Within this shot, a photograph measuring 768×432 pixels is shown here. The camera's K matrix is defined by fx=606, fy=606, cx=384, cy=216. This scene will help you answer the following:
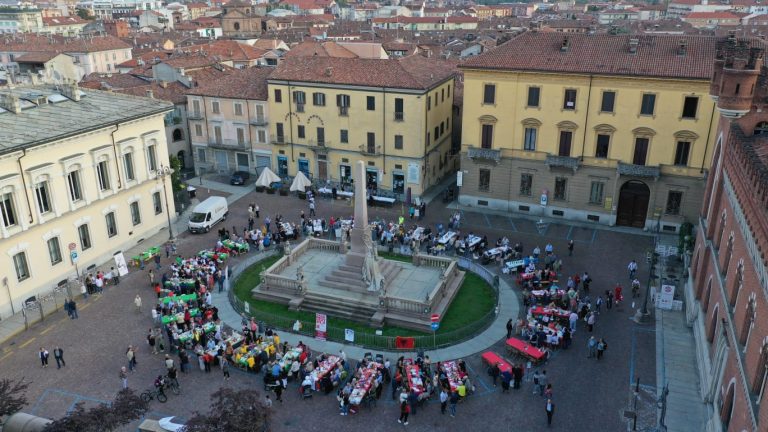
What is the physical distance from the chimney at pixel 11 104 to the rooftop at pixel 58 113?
0.71ft

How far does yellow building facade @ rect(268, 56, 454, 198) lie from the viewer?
55.6m

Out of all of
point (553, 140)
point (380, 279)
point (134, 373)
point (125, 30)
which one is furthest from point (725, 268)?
point (125, 30)

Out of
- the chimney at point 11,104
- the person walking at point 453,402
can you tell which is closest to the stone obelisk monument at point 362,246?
the person walking at point 453,402

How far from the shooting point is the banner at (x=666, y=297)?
36.1 metres

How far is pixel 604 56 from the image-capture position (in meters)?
47.9

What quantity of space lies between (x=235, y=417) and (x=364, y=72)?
1654 inches

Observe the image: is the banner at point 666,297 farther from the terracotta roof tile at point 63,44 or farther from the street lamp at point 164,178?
the terracotta roof tile at point 63,44

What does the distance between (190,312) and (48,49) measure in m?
96.8

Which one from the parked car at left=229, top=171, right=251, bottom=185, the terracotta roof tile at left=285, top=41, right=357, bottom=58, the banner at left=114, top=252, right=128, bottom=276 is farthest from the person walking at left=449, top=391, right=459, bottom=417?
the terracotta roof tile at left=285, top=41, right=357, bottom=58

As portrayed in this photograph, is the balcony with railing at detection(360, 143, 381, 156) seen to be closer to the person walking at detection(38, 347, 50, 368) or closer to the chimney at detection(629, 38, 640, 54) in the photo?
the chimney at detection(629, 38, 640, 54)

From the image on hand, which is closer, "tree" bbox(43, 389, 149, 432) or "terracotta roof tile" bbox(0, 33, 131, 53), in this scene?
"tree" bbox(43, 389, 149, 432)

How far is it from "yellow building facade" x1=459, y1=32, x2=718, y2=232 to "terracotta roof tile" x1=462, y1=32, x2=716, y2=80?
82 millimetres

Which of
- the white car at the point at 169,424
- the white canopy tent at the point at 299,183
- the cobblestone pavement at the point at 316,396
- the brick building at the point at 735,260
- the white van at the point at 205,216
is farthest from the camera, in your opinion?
the white canopy tent at the point at 299,183

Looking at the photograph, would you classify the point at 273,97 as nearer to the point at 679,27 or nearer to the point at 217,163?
the point at 217,163
